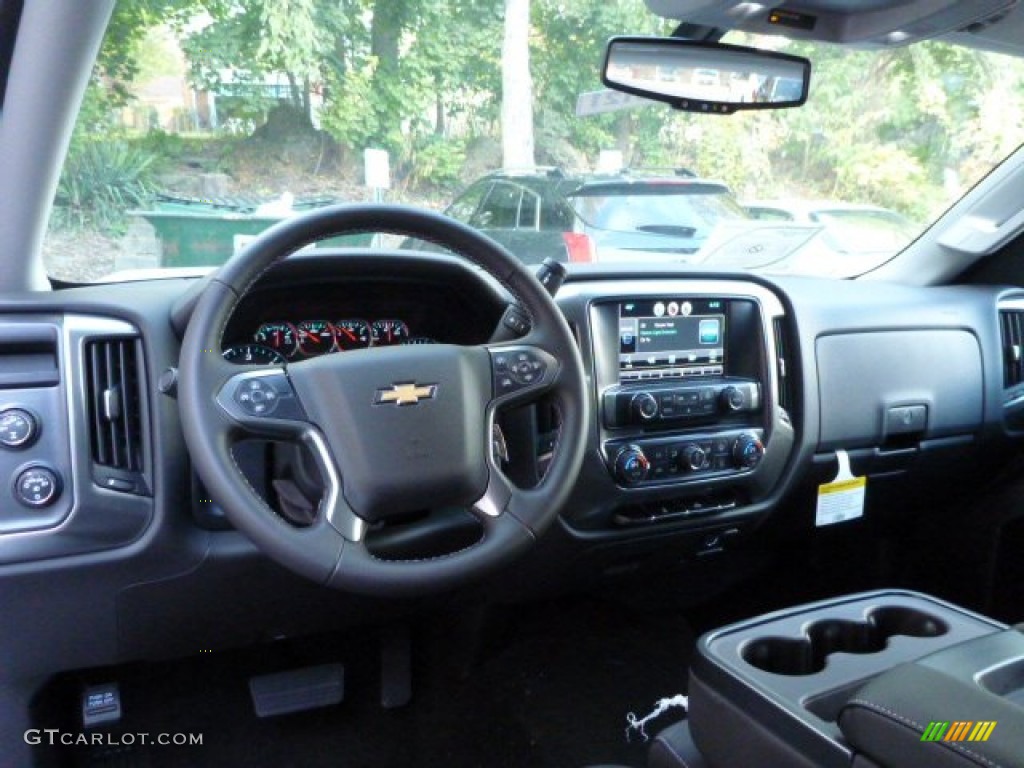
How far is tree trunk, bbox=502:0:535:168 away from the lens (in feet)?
7.73

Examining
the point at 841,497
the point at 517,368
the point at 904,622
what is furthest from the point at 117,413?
the point at 841,497

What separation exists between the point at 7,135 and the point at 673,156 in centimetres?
175

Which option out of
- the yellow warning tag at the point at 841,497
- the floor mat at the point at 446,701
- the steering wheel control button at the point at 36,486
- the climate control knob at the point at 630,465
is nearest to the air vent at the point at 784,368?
the yellow warning tag at the point at 841,497

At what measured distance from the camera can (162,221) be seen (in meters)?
2.13

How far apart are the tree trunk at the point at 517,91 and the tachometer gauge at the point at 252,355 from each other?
86 cm

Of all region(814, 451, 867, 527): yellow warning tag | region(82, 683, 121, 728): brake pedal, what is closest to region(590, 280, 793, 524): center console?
region(814, 451, 867, 527): yellow warning tag

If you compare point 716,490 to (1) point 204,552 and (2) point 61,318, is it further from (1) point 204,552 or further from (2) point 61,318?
(2) point 61,318

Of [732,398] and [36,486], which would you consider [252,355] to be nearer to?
[36,486]

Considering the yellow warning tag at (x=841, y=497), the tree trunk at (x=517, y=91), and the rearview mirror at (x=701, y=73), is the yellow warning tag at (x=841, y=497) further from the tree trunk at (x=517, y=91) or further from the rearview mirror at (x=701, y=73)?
the tree trunk at (x=517, y=91)

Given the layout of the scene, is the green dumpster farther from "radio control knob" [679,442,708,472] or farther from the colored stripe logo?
the colored stripe logo

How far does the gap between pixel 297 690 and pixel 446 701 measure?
46 centimetres

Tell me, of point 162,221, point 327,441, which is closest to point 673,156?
point 162,221

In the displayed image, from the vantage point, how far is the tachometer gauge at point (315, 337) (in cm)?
194

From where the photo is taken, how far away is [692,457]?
2.33 metres
